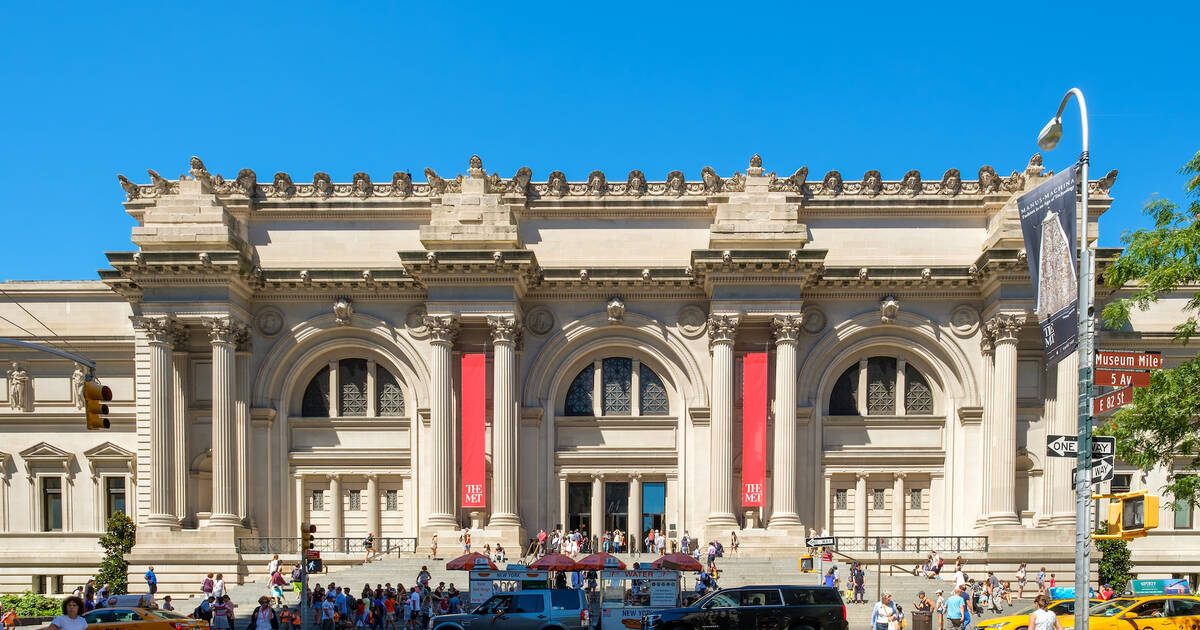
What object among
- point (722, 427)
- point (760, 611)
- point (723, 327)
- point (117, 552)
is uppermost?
point (723, 327)

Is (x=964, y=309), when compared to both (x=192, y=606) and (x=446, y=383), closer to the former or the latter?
(x=446, y=383)

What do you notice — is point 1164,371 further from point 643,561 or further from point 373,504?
point 373,504

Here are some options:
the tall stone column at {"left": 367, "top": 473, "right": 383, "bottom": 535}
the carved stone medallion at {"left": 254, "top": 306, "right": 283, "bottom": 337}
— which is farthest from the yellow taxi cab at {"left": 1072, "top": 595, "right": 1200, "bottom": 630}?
the carved stone medallion at {"left": 254, "top": 306, "right": 283, "bottom": 337}

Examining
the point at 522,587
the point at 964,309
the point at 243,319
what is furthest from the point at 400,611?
the point at 964,309

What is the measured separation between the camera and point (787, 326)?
42.8 metres

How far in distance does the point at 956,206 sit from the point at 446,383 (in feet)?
75.0

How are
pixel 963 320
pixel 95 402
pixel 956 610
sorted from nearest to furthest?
pixel 95 402 → pixel 956 610 → pixel 963 320

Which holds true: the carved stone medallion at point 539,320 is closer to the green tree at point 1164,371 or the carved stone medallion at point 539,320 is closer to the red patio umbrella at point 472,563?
the red patio umbrella at point 472,563

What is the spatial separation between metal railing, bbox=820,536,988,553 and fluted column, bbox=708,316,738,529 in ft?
15.5

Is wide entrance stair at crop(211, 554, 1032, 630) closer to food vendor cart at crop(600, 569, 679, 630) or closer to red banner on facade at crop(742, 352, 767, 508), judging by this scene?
red banner on facade at crop(742, 352, 767, 508)

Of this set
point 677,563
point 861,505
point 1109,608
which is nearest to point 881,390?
point 861,505

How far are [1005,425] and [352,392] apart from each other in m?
27.1

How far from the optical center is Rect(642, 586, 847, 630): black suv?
26.8 m

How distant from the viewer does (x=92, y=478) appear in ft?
153
